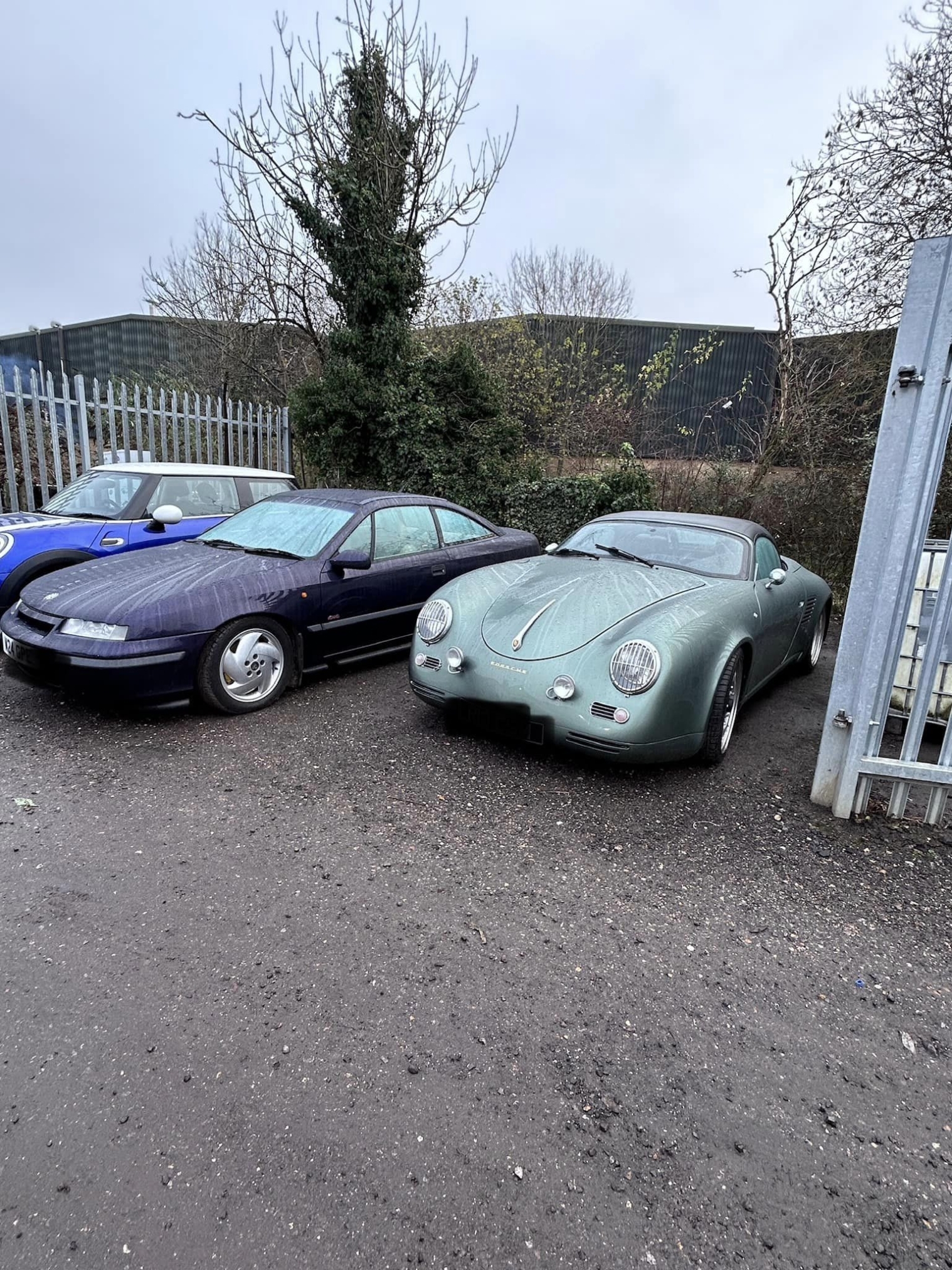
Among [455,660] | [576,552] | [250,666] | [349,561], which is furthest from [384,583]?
[455,660]

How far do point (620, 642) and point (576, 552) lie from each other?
1520 millimetres

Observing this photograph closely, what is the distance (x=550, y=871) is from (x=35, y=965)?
6.04 feet

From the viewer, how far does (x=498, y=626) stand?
12.4ft

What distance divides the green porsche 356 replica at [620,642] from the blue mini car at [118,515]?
9.02 feet

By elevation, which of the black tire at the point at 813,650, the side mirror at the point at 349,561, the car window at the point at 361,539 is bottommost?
the black tire at the point at 813,650

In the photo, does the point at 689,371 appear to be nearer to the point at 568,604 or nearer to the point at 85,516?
the point at 85,516

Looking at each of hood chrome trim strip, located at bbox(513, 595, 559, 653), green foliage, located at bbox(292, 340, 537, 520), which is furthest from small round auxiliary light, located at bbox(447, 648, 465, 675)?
green foliage, located at bbox(292, 340, 537, 520)

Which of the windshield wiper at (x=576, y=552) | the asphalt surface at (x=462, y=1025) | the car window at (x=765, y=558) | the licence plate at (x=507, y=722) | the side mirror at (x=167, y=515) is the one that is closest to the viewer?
the asphalt surface at (x=462, y=1025)

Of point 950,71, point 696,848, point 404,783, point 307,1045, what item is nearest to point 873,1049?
point 696,848

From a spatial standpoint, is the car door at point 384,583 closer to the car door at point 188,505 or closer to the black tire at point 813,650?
the car door at point 188,505

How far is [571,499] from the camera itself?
9992mm

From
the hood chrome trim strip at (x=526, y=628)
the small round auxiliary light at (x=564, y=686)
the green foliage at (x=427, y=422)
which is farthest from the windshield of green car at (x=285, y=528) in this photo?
the green foliage at (x=427, y=422)

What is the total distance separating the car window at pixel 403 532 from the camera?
5195mm

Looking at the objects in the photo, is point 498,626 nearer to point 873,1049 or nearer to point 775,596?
point 775,596
